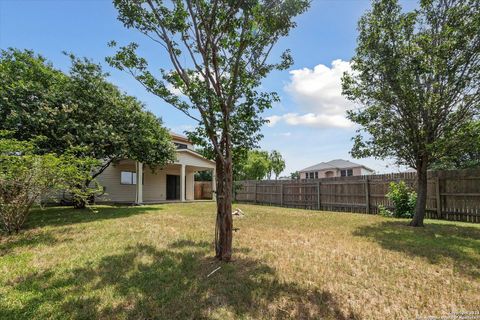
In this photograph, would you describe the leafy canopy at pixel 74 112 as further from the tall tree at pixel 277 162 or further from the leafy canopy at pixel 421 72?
the tall tree at pixel 277 162

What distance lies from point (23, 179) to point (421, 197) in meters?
11.2

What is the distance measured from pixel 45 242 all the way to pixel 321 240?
6410 millimetres

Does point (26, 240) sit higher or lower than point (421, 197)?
lower

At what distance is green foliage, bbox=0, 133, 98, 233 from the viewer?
5.93 metres

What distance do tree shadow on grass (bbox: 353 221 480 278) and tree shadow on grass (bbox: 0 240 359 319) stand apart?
9.47 ft

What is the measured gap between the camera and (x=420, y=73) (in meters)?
7.48

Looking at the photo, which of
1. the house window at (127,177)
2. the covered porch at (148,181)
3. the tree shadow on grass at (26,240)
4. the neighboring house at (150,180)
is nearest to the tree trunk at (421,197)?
the tree shadow on grass at (26,240)

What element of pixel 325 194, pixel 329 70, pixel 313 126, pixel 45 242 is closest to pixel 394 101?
pixel 329 70

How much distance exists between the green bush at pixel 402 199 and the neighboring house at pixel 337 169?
2688cm

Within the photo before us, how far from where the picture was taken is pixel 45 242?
5891mm

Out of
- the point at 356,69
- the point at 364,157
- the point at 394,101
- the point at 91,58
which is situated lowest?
the point at 364,157

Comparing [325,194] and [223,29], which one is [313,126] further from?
[223,29]

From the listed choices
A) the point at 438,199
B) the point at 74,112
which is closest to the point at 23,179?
the point at 74,112

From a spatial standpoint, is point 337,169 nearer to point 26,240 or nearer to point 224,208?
point 224,208
